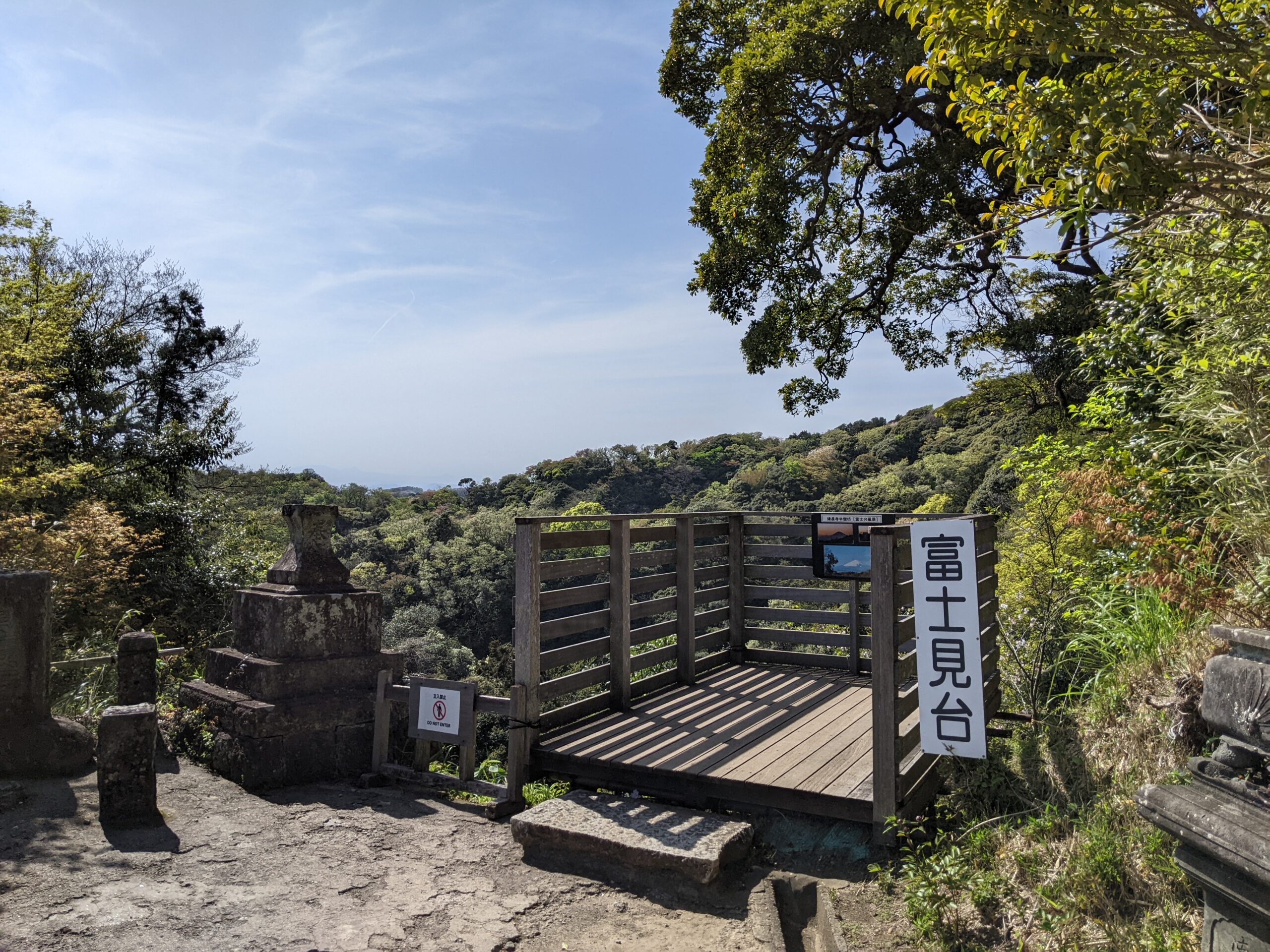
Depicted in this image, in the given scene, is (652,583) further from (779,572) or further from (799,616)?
(799,616)

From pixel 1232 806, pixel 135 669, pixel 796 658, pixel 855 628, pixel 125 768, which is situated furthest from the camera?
pixel 796 658

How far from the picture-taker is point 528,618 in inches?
200

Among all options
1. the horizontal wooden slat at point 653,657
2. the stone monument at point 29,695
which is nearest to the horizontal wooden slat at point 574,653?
the horizontal wooden slat at point 653,657

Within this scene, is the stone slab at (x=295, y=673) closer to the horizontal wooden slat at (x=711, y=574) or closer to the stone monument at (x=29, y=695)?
the stone monument at (x=29, y=695)

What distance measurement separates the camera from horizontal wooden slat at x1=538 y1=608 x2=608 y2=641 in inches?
205

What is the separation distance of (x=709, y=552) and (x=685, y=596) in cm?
59

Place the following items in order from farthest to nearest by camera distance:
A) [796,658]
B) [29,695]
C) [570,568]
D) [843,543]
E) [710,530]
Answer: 1. [796,658]
2. [710,530]
3. [843,543]
4. [570,568]
5. [29,695]

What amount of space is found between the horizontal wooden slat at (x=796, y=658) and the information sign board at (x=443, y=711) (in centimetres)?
330

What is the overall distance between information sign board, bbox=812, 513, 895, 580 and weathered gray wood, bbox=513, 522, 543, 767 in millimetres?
2911

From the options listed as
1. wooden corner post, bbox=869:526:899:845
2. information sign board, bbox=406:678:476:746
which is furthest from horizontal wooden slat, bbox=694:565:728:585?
wooden corner post, bbox=869:526:899:845

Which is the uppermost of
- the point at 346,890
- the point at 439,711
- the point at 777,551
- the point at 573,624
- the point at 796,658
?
the point at 777,551

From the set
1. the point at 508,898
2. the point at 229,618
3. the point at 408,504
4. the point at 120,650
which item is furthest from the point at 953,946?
the point at 408,504

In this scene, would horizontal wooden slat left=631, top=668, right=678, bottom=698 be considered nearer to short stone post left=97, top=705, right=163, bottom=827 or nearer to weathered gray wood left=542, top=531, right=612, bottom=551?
weathered gray wood left=542, top=531, right=612, bottom=551

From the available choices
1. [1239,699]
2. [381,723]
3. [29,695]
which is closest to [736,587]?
[381,723]
